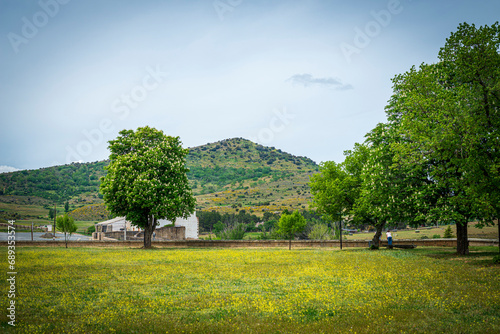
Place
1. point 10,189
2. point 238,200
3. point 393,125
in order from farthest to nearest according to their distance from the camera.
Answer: point 238,200, point 10,189, point 393,125

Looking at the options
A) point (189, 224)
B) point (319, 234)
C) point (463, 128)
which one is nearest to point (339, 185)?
point (463, 128)

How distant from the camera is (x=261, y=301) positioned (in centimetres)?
1255

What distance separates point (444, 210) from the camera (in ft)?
86.5

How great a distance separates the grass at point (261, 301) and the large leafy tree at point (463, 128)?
5695 mm

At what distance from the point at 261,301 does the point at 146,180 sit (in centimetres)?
3343

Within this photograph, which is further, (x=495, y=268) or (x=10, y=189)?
(x=10, y=189)

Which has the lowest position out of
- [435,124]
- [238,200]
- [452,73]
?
[238,200]

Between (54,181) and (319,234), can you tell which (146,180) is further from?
(54,181)

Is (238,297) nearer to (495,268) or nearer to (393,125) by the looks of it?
(495,268)

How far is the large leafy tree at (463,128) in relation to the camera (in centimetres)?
2194

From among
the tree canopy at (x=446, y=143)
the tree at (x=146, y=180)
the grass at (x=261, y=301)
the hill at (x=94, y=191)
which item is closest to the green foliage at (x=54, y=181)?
the hill at (x=94, y=191)

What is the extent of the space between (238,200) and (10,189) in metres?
86.4

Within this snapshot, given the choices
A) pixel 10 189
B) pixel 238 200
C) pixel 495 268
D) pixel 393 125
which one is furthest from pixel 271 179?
pixel 495 268

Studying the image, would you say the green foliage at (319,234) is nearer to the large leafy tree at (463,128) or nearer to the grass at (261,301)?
the large leafy tree at (463,128)
